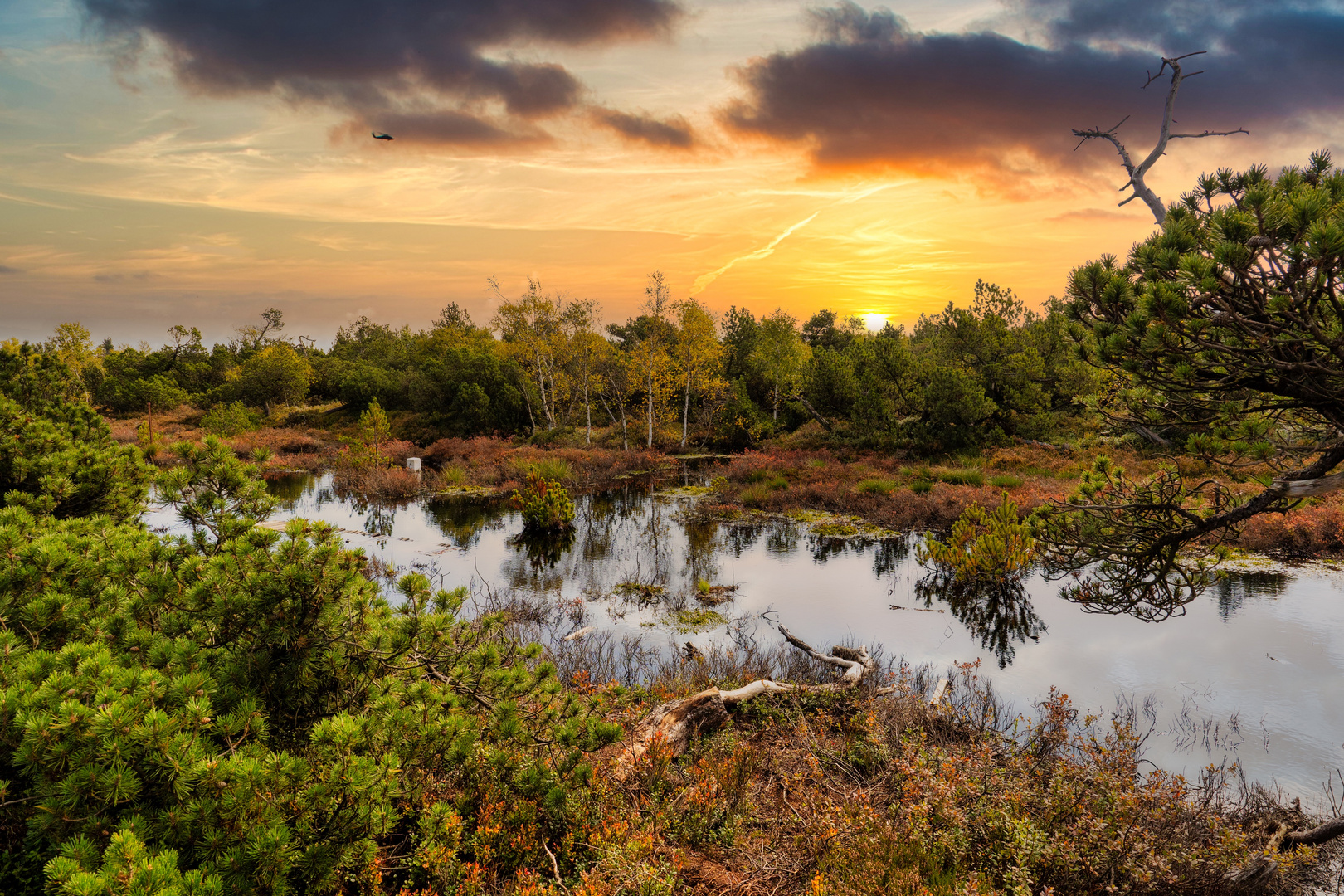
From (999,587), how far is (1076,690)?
4.18m

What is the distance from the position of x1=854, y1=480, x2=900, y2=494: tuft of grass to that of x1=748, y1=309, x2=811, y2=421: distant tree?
13119mm

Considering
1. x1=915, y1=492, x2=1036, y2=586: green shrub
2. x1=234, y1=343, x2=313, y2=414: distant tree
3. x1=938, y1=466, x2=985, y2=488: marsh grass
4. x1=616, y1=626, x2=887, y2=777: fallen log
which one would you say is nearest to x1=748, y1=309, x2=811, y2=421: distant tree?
x1=938, y1=466, x2=985, y2=488: marsh grass

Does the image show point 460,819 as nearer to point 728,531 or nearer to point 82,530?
point 82,530

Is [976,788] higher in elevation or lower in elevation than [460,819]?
lower

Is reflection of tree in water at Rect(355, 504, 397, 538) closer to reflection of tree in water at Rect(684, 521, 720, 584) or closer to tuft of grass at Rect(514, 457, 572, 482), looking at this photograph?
tuft of grass at Rect(514, 457, 572, 482)

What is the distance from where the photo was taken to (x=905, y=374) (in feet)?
83.8

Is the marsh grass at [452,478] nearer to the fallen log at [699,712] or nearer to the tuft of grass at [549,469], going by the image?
the tuft of grass at [549,469]

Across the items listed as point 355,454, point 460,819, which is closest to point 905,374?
point 355,454

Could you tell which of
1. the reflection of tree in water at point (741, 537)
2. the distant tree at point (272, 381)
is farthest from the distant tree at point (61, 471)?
the distant tree at point (272, 381)

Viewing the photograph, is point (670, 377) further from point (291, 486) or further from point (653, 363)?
point (291, 486)

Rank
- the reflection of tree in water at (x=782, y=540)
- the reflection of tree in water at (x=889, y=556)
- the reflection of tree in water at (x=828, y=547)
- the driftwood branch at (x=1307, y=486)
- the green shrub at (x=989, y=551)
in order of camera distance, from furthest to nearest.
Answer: the reflection of tree in water at (x=782, y=540) → the reflection of tree in water at (x=828, y=547) → the reflection of tree in water at (x=889, y=556) → the green shrub at (x=989, y=551) → the driftwood branch at (x=1307, y=486)

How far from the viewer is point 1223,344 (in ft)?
12.5

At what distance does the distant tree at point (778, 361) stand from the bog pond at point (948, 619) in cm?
1807

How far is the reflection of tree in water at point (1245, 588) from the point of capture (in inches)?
407
